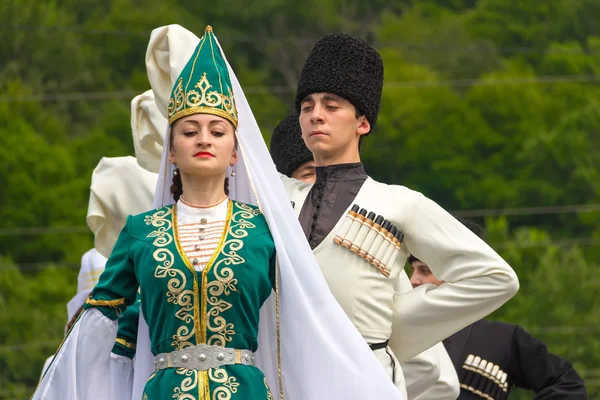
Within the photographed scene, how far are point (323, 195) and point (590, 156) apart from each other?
31.6 m

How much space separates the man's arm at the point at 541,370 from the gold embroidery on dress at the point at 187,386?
3037 mm

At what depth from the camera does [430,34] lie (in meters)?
43.3

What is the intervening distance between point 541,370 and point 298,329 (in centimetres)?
283

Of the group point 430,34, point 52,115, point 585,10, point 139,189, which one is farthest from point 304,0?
point 139,189

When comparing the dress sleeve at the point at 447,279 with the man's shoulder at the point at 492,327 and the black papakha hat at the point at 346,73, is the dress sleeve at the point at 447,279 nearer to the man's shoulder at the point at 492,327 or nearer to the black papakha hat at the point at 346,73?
the black papakha hat at the point at 346,73

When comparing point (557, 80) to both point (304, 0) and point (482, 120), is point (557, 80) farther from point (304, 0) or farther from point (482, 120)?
point (304, 0)

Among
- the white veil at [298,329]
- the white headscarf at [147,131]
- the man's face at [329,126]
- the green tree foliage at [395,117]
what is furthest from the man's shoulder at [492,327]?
the green tree foliage at [395,117]

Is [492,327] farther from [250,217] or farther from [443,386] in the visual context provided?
[250,217]

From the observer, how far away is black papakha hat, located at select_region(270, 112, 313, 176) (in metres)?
6.95

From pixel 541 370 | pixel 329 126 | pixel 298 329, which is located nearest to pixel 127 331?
pixel 298 329

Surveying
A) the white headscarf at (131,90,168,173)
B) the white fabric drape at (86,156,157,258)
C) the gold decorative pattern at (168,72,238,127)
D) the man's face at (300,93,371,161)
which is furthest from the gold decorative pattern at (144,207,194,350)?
the white fabric drape at (86,156,157,258)

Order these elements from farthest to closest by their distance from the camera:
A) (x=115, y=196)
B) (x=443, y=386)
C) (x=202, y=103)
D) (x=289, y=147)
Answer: (x=115, y=196) → (x=289, y=147) → (x=443, y=386) → (x=202, y=103)

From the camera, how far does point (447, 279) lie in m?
6.13

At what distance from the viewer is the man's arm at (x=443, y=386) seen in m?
6.84
